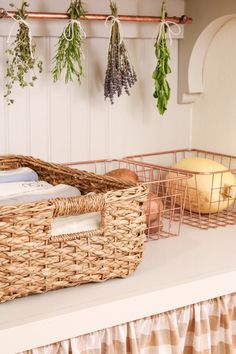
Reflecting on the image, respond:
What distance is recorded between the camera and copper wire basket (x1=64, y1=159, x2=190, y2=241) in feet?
5.08

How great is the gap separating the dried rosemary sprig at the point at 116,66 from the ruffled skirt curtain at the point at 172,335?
2.19 feet

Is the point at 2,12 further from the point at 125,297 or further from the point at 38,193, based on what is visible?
the point at 125,297

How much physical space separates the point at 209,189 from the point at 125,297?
0.63 meters

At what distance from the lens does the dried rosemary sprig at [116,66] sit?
1.68m

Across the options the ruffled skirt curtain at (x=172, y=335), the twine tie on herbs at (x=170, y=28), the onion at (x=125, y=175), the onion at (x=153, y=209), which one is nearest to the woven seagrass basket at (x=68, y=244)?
the ruffled skirt curtain at (x=172, y=335)

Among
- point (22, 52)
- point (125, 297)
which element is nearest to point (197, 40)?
point (22, 52)

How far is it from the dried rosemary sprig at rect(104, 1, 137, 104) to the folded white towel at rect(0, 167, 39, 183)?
324 mm

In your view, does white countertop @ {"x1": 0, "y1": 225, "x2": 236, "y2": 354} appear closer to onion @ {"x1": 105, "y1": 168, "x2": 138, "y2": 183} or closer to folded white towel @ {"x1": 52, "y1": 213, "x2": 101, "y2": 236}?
folded white towel @ {"x1": 52, "y1": 213, "x2": 101, "y2": 236}

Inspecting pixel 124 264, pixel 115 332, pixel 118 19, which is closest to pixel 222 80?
pixel 118 19

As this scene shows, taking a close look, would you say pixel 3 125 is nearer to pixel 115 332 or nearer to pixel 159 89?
pixel 159 89

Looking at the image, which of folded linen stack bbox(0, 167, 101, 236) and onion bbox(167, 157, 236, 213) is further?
onion bbox(167, 157, 236, 213)

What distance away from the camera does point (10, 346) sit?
1.02 meters

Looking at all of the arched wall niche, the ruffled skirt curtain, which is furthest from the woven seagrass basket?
the arched wall niche

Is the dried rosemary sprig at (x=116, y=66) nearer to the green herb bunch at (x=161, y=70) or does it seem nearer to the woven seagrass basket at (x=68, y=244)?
the green herb bunch at (x=161, y=70)
